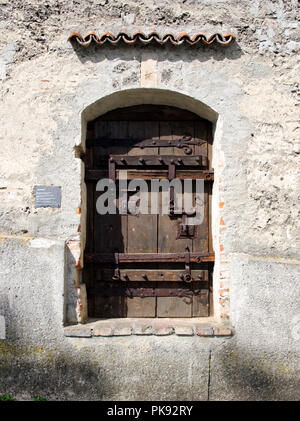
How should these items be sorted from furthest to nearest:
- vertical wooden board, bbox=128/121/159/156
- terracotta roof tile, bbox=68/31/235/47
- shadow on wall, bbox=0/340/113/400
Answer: vertical wooden board, bbox=128/121/159/156 → terracotta roof tile, bbox=68/31/235/47 → shadow on wall, bbox=0/340/113/400

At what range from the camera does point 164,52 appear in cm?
286

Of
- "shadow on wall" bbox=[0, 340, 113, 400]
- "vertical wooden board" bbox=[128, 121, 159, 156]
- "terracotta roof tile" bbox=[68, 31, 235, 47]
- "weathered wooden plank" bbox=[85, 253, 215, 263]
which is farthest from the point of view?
"vertical wooden board" bbox=[128, 121, 159, 156]

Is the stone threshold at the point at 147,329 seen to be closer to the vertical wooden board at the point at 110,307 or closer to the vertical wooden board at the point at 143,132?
the vertical wooden board at the point at 110,307

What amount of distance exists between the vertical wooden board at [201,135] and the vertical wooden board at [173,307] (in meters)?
1.45

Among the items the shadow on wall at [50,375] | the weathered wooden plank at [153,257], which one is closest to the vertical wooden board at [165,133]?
the weathered wooden plank at [153,257]

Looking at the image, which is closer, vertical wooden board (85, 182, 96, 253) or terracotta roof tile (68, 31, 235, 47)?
terracotta roof tile (68, 31, 235, 47)

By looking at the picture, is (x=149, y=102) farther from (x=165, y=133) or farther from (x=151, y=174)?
(x=151, y=174)

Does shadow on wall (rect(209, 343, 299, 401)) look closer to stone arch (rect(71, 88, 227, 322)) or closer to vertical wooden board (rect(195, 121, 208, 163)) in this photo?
stone arch (rect(71, 88, 227, 322))

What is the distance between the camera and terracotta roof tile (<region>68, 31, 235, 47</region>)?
2.75 metres

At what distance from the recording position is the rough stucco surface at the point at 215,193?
2.60 metres

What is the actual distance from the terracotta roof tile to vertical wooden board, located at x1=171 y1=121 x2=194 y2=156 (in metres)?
0.71

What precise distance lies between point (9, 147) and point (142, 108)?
1318 millimetres

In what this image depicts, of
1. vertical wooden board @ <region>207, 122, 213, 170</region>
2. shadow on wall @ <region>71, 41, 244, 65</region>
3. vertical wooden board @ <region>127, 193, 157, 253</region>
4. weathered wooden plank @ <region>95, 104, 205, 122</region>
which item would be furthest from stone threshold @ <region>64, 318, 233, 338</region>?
shadow on wall @ <region>71, 41, 244, 65</region>

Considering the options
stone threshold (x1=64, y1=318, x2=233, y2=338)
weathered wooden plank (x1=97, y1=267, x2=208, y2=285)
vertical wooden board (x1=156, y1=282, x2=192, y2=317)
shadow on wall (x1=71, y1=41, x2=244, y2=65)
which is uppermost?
shadow on wall (x1=71, y1=41, x2=244, y2=65)
